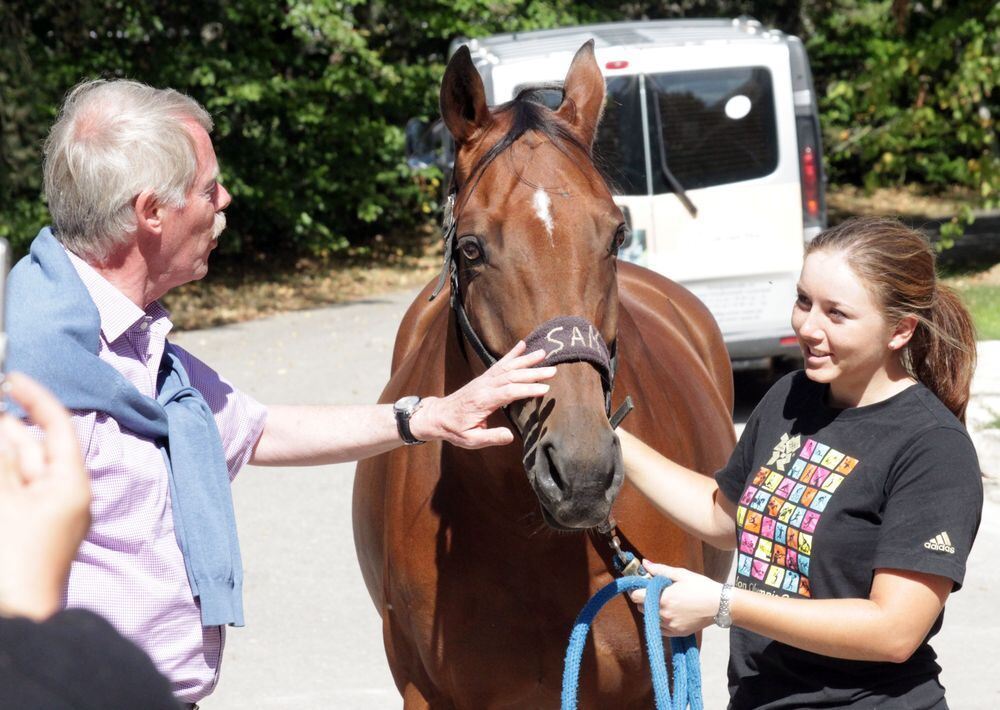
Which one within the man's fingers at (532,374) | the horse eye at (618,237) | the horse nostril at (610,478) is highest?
the horse eye at (618,237)

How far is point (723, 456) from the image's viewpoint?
399 cm

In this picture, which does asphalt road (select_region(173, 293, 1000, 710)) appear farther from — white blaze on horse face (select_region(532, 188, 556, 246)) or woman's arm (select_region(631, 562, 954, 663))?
white blaze on horse face (select_region(532, 188, 556, 246))

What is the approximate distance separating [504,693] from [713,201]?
244 inches

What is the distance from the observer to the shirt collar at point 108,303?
2266 millimetres

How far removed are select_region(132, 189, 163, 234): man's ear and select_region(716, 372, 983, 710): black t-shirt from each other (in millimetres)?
1251

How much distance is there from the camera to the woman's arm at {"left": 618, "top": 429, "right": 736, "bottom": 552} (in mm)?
2658

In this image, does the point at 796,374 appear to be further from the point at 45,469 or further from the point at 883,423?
the point at 45,469

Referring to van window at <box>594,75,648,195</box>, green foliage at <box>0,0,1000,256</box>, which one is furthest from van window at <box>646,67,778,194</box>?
green foliage at <box>0,0,1000,256</box>

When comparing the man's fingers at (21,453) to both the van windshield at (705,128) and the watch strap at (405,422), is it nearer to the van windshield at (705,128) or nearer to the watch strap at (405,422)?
the watch strap at (405,422)

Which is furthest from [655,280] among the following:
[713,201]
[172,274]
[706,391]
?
[713,201]

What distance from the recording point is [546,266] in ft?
8.18

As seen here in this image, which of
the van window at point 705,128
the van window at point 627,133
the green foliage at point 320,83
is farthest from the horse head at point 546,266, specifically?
the green foliage at point 320,83

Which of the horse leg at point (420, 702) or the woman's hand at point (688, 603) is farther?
the horse leg at point (420, 702)

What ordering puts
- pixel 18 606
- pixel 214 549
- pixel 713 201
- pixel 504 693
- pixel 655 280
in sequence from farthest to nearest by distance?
pixel 713 201
pixel 655 280
pixel 504 693
pixel 214 549
pixel 18 606
